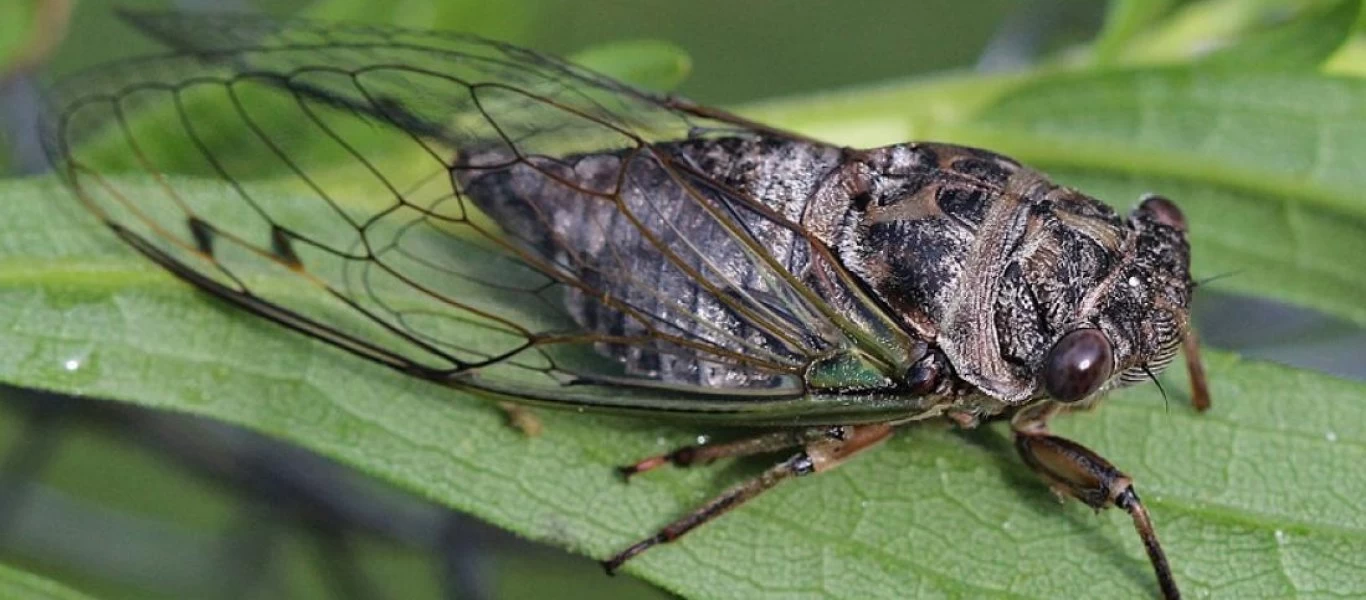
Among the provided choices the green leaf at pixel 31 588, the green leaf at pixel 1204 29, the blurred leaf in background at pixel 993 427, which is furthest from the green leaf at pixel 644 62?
the green leaf at pixel 31 588

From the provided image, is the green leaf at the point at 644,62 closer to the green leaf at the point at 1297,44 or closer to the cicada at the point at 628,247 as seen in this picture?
the cicada at the point at 628,247

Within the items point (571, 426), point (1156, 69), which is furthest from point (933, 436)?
point (1156, 69)

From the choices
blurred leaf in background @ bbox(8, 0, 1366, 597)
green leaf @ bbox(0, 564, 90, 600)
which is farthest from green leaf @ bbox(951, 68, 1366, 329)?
green leaf @ bbox(0, 564, 90, 600)

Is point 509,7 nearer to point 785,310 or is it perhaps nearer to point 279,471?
point 785,310

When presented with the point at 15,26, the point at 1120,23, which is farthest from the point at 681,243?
the point at 15,26

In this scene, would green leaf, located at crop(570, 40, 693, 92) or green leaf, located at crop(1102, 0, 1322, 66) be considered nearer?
green leaf, located at crop(570, 40, 693, 92)

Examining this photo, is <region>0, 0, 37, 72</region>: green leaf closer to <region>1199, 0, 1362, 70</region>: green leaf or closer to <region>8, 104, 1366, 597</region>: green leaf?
<region>8, 104, 1366, 597</region>: green leaf

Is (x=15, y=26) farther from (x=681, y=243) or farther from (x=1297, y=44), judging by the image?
(x=1297, y=44)
